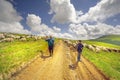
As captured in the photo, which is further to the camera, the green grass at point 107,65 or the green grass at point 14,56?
the green grass at point 107,65

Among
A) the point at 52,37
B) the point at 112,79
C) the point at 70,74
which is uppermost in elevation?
the point at 52,37

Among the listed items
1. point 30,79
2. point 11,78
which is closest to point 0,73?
point 11,78

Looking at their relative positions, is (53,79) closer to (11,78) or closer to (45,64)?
(11,78)

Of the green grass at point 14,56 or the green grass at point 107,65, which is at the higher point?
the green grass at point 14,56

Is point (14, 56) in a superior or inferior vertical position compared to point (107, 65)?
superior

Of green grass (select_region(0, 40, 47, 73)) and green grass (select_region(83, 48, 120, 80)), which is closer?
green grass (select_region(0, 40, 47, 73))

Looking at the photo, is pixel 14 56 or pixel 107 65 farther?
pixel 107 65

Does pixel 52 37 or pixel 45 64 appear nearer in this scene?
pixel 45 64

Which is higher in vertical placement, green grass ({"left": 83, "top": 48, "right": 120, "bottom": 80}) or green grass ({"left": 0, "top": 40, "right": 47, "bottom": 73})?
green grass ({"left": 0, "top": 40, "right": 47, "bottom": 73})

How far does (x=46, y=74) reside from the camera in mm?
18297

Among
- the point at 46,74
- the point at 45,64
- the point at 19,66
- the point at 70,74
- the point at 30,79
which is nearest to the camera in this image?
the point at 30,79

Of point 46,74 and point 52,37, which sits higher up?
point 52,37

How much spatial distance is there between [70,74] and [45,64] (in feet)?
14.9

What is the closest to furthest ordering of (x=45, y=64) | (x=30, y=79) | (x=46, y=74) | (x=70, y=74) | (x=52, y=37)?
(x=30, y=79), (x=46, y=74), (x=70, y=74), (x=45, y=64), (x=52, y=37)
